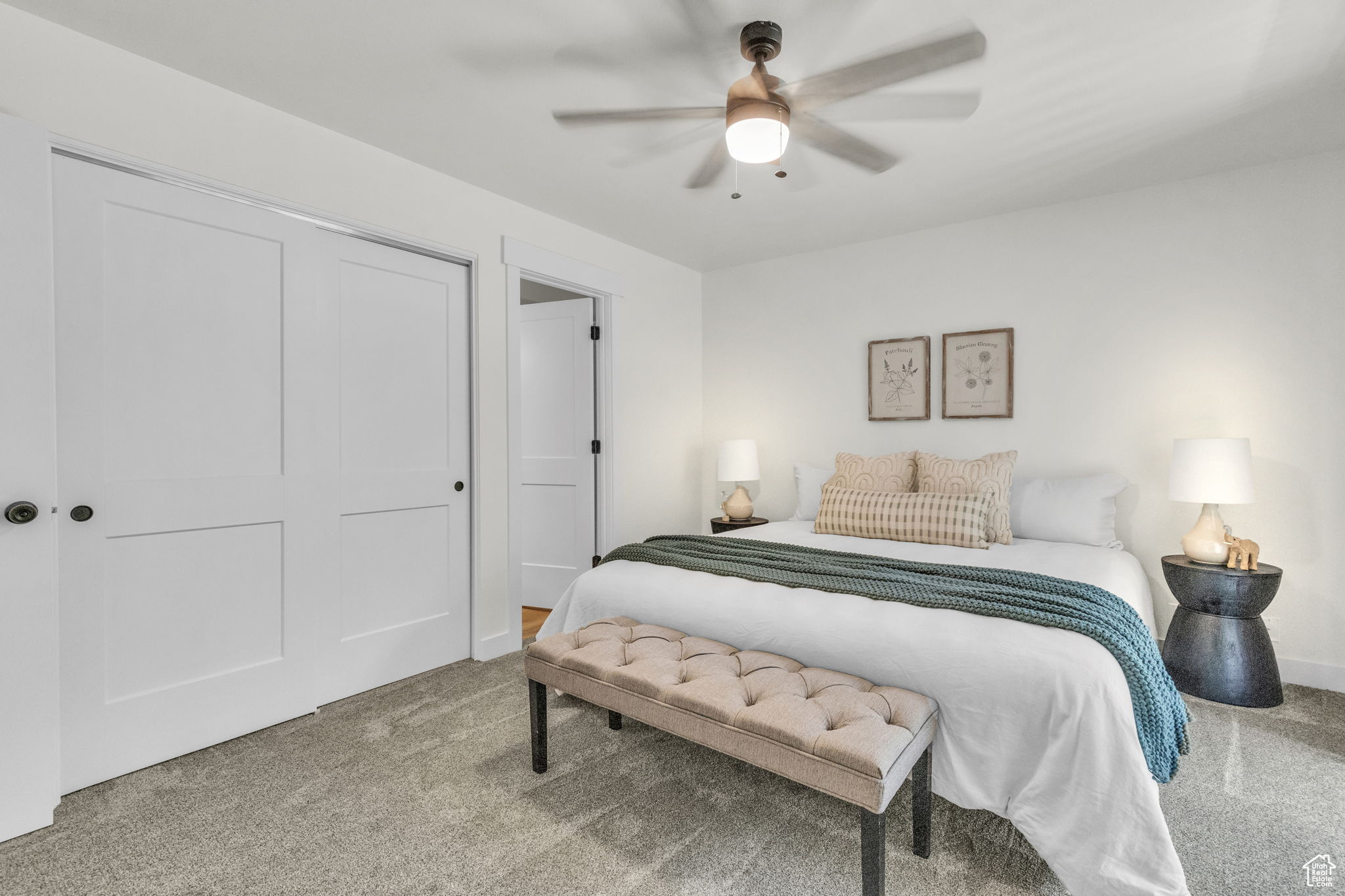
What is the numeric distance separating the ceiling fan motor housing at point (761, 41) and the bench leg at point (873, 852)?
6.93 feet

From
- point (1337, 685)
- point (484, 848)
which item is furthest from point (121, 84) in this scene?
point (1337, 685)

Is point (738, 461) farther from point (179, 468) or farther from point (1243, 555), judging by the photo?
point (179, 468)

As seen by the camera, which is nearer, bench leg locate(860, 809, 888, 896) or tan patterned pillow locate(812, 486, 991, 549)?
bench leg locate(860, 809, 888, 896)

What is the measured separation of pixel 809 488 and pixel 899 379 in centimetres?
91

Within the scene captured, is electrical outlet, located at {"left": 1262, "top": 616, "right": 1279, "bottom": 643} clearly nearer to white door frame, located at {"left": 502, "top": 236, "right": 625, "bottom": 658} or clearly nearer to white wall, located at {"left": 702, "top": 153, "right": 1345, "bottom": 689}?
white wall, located at {"left": 702, "top": 153, "right": 1345, "bottom": 689}

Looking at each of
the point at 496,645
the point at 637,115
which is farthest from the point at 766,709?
the point at 496,645

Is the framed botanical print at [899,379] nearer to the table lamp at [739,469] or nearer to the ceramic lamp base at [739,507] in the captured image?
the table lamp at [739,469]

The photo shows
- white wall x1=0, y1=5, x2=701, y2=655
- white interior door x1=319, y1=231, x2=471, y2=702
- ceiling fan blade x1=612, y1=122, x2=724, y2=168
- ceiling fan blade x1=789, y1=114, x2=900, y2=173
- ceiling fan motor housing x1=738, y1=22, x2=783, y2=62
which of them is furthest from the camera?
white interior door x1=319, y1=231, x2=471, y2=702

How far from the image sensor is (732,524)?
4.22 metres

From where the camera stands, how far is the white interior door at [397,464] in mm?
2717

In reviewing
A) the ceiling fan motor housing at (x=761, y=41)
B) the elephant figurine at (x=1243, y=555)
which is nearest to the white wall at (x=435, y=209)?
the ceiling fan motor housing at (x=761, y=41)

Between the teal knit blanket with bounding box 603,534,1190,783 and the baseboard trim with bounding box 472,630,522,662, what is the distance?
93 centimetres

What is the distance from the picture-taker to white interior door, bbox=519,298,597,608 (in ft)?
13.3

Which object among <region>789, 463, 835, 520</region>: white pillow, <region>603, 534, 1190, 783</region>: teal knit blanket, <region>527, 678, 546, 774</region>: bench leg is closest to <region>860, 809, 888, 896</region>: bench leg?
<region>603, 534, 1190, 783</region>: teal knit blanket
